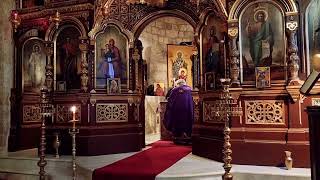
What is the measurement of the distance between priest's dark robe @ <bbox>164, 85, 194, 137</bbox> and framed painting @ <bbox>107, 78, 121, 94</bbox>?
2.05 meters

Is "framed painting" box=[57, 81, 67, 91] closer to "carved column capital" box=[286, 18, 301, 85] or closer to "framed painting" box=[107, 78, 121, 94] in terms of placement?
"framed painting" box=[107, 78, 121, 94]

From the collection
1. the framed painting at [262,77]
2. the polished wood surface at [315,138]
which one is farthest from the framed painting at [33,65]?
the polished wood surface at [315,138]

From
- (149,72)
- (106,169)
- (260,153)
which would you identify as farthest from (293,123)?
(149,72)

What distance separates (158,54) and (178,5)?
4394 millimetres

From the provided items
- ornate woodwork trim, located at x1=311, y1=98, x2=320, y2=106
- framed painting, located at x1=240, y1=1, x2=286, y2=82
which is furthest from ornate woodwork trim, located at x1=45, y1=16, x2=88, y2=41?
ornate woodwork trim, located at x1=311, y1=98, x2=320, y2=106

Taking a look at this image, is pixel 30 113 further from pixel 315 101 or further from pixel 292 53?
pixel 315 101

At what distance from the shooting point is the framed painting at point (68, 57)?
8.61m

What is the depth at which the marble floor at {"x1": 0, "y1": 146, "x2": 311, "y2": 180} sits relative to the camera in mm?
5872

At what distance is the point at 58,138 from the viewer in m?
8.44

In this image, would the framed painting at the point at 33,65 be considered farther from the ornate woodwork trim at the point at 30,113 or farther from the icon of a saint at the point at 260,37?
the icon of a saint at the point at 260,37

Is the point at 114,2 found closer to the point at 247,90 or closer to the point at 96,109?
the point at 96,109

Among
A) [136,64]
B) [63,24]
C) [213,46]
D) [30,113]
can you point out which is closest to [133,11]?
[136,64]

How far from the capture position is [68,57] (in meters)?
8.72

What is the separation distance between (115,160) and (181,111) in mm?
3088
